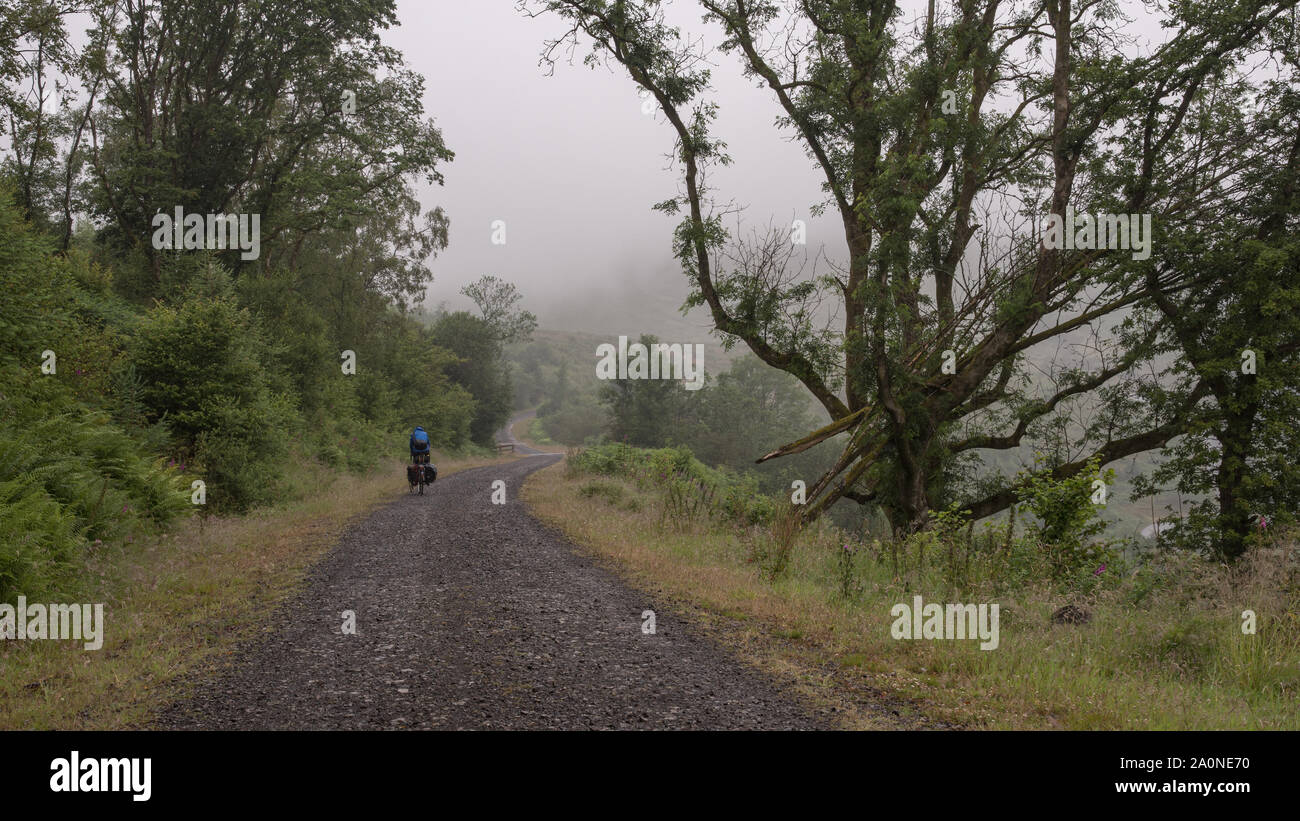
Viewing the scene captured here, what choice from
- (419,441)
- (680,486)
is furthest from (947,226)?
(419,441)

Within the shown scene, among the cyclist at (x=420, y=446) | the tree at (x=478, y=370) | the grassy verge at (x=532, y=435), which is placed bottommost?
the grassy verge at (x=532, y=435)

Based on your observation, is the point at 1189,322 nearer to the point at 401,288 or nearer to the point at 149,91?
the point at 149,91

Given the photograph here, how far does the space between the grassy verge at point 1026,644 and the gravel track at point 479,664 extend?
634 millimetres

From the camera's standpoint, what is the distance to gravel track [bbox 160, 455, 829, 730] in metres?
4.49

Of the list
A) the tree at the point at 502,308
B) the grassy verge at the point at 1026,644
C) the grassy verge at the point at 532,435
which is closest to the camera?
the grassy verge at the point at 1026,644

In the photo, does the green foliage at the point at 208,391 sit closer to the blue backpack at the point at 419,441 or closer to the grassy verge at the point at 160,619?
the grassy verge at the point at 160,619

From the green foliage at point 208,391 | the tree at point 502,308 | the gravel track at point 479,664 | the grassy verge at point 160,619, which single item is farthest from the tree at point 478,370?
the gravel track at point 479,664

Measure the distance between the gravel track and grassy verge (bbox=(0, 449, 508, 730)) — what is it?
357 millimetres

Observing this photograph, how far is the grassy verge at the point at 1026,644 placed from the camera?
4.70 metres

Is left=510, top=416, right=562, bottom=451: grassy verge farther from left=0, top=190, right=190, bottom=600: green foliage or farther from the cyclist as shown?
left=0, top=190, right=190, bottom=600: green foliage
